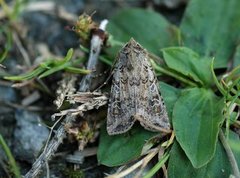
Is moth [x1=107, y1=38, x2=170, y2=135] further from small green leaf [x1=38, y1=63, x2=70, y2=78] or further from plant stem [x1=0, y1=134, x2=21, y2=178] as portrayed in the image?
plant stem [x1=0, y1=134, x2=21, y2=178]

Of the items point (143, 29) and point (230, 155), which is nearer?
point (230, 155)

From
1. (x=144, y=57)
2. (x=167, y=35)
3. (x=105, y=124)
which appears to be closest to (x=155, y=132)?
(x=105, y=124)

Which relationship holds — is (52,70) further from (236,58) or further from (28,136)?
(236,58)

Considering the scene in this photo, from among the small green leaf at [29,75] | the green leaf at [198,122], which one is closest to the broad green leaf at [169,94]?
the green leaf at [198,122]

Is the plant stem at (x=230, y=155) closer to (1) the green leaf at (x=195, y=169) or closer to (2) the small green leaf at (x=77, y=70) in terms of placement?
(1) the green leaf at (x=195, y=169)

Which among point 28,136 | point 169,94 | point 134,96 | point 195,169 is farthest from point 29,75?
point 195,169

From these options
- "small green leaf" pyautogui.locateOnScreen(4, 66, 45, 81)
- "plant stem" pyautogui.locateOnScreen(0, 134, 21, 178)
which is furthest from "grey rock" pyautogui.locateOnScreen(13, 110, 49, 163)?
"small green leaf" pyautogui.locateOnScreen(4, 66, 45, 81)

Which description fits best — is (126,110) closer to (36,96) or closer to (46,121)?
(46,121)
